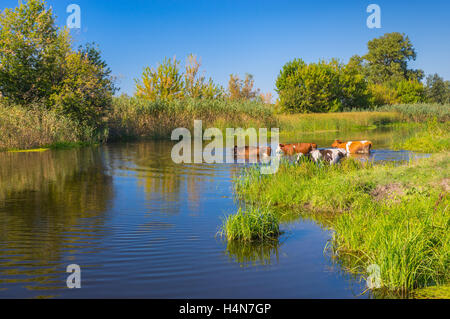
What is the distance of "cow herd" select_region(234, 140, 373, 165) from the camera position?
42.3ft

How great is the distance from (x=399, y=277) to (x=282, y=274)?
1289 mm

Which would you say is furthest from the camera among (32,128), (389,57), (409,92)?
(389,57)

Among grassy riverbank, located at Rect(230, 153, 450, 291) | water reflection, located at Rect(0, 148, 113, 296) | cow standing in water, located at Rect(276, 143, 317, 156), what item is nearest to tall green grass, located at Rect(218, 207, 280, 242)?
grassy riverbank, located at Rect(230, 153, 450, 291)

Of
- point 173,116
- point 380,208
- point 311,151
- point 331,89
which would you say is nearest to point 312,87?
point 331,89

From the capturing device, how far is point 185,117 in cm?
3400

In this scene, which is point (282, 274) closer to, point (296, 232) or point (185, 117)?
point (296, 232)

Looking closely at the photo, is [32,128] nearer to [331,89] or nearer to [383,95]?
[331,89]

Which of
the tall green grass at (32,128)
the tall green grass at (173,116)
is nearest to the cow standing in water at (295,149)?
the tall green grass at (32,128)

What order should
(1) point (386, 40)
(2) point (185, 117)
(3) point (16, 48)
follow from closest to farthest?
1. (3) point (16, 48)
2. (2) point (185, 117)
3. (1) point (386, 40)

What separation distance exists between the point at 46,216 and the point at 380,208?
584cm

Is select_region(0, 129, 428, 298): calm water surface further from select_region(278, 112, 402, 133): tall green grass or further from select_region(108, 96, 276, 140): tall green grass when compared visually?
select_region(278, 112, 402, 133): tall green grass

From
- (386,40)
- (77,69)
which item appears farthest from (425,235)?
(386,40)

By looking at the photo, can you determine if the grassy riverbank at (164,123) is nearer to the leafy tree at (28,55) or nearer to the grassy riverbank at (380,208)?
the leafy tree at (28,55)

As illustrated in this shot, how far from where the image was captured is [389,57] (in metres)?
83.3
